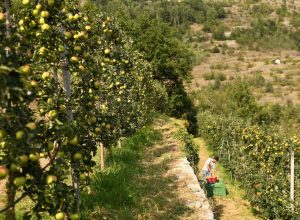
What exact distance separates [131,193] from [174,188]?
1.85 metres

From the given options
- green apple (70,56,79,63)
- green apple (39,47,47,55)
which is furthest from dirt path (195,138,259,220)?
green apple (39,47,47,55)

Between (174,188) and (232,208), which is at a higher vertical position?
(174,188)

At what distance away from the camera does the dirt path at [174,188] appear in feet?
25.3

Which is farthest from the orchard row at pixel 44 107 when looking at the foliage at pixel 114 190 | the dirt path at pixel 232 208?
the dirt path at pixel 232 208

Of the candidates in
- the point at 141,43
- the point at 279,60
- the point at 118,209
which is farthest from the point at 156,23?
the point at 279,60

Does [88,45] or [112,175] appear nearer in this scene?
[88,45]

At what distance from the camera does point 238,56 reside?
10425cm

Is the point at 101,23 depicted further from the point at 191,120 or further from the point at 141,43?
the point at 191,120

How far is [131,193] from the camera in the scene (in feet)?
25.2

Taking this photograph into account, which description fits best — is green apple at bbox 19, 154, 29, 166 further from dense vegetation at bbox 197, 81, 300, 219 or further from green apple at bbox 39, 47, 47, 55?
dense vegetation at bbox 197, 81, 300, 219

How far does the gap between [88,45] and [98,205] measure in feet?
10.2

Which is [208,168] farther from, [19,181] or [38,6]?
[19,181]

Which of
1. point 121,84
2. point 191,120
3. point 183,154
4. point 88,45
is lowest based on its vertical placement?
point 191,120

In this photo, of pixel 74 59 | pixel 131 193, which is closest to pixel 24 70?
pixel 74 59
